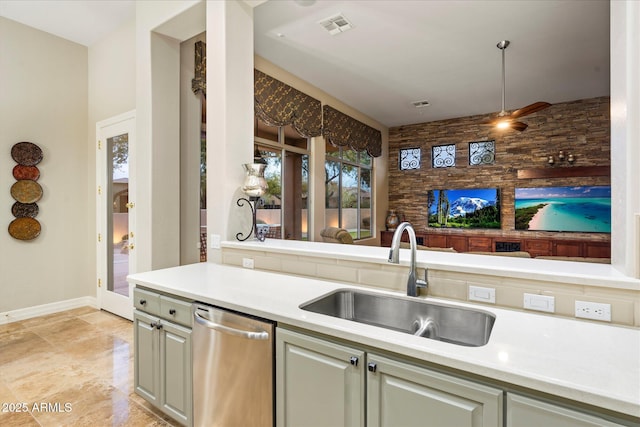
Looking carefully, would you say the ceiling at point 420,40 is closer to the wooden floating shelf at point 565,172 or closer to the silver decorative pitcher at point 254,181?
the wooden floating shelf at point 565,172

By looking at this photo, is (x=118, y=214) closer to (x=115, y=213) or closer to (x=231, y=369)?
(x=115, y=213)

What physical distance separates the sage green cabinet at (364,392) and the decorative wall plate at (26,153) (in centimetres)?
415

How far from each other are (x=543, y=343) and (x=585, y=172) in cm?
616

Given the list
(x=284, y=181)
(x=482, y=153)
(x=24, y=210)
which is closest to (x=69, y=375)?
(x=24, y=210)

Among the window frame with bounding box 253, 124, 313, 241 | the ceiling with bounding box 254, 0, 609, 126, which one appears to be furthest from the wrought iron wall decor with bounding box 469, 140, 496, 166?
the window frame with bounding box 253, 124, 313, 241

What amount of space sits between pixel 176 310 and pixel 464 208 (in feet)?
20.9

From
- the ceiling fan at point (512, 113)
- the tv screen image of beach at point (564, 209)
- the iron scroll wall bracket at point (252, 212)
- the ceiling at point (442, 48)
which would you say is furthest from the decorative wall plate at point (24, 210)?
the tv screen image of beach at point (564, 209)

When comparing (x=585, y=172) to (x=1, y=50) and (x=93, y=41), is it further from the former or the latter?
(x=1, y=50)

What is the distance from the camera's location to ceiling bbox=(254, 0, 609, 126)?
10.5ft

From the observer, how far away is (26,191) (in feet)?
12.3

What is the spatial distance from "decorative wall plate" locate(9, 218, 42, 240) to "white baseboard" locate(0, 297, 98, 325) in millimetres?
864

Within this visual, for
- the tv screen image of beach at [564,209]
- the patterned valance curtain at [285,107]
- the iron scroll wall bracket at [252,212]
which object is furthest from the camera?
the tv screen image of beach at [564,209]

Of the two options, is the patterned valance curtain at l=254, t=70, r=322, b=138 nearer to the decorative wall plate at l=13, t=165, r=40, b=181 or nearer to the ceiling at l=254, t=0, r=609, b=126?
the ceiling at l=254, t=0, r=609, b=126

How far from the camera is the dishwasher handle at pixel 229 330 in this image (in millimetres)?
1489
